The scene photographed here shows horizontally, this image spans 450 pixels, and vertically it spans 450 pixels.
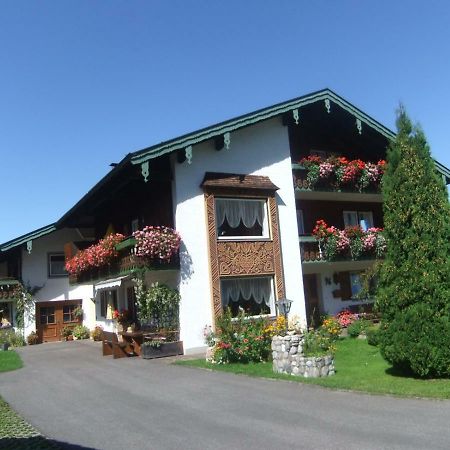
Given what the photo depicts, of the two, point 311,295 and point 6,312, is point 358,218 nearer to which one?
point 311,295

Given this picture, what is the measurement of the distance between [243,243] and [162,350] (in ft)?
15.4

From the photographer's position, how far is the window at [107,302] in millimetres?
24984

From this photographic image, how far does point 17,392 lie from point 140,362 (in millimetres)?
4687

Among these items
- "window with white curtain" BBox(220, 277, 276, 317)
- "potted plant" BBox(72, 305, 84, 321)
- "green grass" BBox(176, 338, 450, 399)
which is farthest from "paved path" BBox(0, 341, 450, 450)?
"potted plant" BBox(72, 305, 84, 321)

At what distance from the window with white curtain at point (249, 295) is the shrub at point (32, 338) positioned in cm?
1459

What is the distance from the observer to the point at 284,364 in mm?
12578

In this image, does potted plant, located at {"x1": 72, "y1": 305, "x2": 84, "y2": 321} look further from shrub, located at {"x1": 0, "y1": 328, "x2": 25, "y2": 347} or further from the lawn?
the lawn

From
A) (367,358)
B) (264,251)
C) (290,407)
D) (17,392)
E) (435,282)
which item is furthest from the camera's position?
(264,251)

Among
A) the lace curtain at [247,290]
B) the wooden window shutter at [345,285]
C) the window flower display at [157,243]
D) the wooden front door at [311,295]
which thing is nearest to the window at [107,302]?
the lace curtain at [247,290]

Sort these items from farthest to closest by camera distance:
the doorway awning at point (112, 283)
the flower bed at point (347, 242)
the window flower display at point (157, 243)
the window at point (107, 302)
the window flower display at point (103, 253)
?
the window at point (107, 302), the flower bed at point (347, 242), the window flower display at point (103, 253), the doorway awning at point (112, 283), the window flower display at point (157, 243)

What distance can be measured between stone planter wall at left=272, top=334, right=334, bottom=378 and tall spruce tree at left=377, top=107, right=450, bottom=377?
4.61 feet

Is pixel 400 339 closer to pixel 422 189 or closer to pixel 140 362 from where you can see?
pixel 422 189

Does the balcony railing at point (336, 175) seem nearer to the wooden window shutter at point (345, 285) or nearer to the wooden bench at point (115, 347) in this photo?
the wooden window shutter at point (345, 285)

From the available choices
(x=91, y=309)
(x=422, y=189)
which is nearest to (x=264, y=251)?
(x=422, y=189)
